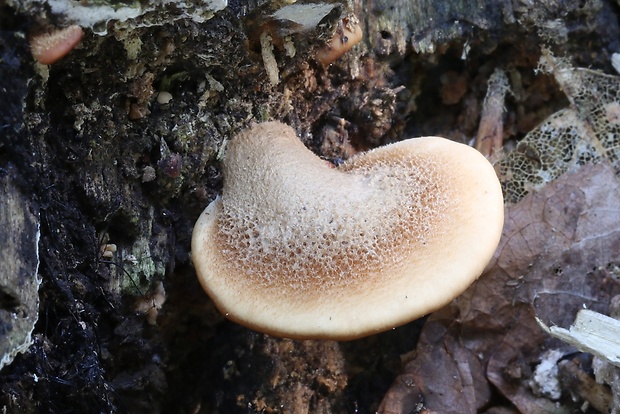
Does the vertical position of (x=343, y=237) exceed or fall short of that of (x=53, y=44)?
it falls short

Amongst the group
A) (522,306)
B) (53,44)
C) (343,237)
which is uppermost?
(53,44)

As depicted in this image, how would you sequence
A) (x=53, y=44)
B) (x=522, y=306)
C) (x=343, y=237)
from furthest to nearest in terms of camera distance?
(x=522, y=306) < (x=343, y=237) < (x=53, y=44)

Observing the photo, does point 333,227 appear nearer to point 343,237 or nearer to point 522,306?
point 343,237

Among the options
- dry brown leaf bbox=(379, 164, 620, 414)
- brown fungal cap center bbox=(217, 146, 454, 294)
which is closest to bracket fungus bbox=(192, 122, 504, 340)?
brown fungal cap center bbox=(217, 146, 454, 294)

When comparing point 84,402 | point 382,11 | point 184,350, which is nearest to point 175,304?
point 184,350

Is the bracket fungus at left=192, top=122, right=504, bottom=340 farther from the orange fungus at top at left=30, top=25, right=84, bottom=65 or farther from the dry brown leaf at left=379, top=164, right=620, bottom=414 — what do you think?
the orange fungus at top at left=30, top=25, right=84, bottom=65

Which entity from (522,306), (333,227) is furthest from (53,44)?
(522,306)

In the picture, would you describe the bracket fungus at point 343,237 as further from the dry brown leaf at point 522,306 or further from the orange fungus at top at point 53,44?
the orange fungus at top at point 53,44
